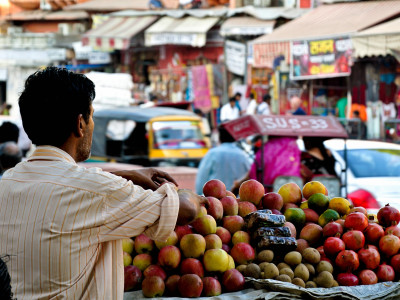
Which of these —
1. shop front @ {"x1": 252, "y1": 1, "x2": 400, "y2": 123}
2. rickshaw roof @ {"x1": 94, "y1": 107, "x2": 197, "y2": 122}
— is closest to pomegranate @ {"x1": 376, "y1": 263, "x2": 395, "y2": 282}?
rickshaw roof @ {"x1": 94, "y1": 107, "x2": 197, "y2": 122}

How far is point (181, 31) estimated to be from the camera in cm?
2195

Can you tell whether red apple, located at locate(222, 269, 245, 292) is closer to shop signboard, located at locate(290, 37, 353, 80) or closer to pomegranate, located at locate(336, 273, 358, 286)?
pomegranate, located at locate(336, 273, 358, 286)

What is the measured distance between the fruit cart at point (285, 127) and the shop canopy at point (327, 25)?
7.74 metres

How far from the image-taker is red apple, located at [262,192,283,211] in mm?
4004

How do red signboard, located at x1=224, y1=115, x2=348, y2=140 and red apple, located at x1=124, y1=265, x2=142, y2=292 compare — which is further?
red signboard, located at x1=224, y1=115, x2=348, y2=140

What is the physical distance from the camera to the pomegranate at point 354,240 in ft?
12.3

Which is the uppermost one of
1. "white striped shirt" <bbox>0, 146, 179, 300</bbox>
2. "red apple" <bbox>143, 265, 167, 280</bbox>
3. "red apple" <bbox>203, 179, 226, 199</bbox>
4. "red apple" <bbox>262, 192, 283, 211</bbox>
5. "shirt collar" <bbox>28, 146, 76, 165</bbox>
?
A: "shirt collar" <bbox>28, 146, 76, 165</bbox>

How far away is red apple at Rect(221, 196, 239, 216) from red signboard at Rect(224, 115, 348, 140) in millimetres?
3696

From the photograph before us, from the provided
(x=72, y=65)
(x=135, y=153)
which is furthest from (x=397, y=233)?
(x=72, y=65)

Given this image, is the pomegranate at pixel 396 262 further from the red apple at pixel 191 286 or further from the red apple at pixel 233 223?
the red apple at pixel 191 286

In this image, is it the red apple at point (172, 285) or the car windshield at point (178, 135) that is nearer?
the red apple at point (172, 285)

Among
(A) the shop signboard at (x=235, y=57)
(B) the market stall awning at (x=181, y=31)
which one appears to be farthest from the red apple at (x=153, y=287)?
(B) the market stall awning at (x=181, y=31)

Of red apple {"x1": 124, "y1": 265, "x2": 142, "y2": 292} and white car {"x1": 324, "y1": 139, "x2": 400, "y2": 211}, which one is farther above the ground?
red apple {"x1": 124, "y1": 265, "x2": 142, "y2": 292}

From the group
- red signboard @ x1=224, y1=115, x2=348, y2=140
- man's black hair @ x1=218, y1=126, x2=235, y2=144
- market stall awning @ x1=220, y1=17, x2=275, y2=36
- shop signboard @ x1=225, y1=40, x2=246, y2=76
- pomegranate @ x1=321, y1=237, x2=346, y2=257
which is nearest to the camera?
pomegranate @ x1=321, y1=237, x2=346, y2=257
